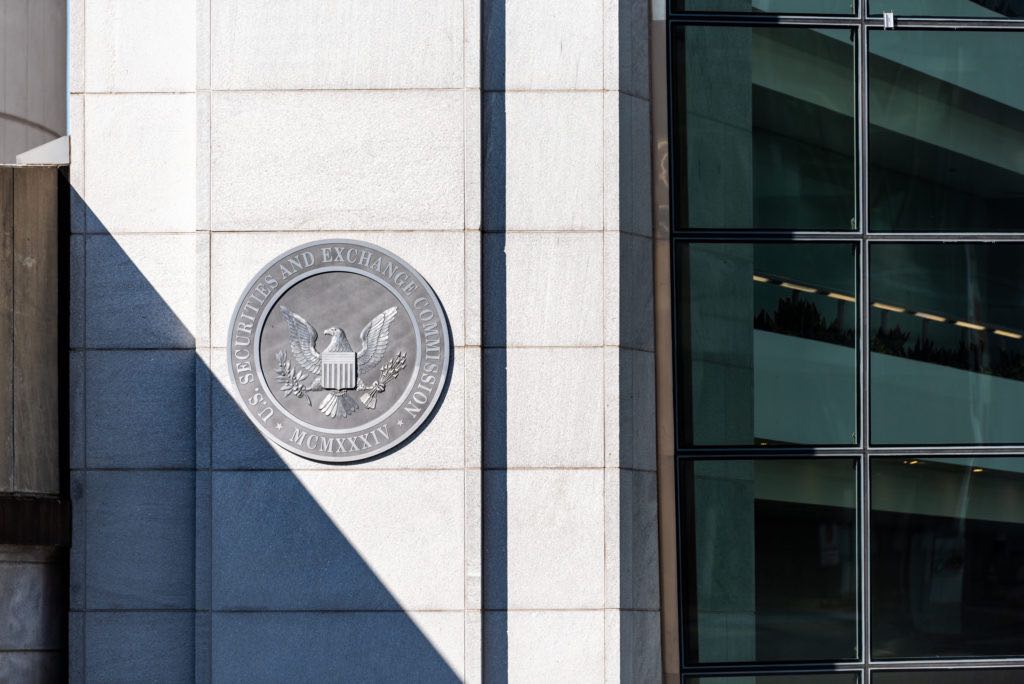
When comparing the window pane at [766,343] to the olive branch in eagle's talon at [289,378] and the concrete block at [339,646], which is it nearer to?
the concrete block at [339,646]

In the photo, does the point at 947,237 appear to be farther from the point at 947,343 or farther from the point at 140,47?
the point at 140,47

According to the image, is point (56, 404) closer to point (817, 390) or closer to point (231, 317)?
point (231, 317)

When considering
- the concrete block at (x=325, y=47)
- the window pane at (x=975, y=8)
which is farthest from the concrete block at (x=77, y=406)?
the window pane at (x=975, y=8)

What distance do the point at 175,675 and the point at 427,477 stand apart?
2482mm

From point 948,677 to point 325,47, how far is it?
280 inches

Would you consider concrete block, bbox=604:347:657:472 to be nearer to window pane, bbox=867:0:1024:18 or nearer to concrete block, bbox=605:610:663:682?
concrete block, bbox=605:610:663:682

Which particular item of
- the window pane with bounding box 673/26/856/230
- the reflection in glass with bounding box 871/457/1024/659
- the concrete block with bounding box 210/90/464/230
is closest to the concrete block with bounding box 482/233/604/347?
the concrete block with bounding box 210/90/464/230

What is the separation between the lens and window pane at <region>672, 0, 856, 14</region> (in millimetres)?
11875

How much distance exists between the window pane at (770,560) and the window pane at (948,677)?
14.2 inches

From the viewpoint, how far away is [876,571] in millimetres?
11766

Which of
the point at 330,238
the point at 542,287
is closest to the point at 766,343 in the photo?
the point at 542,287

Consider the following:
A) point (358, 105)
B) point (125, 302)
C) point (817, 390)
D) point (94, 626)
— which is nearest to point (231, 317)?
point (125, 302)

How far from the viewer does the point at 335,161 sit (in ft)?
36.2

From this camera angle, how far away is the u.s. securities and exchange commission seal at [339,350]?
35.9 ft
